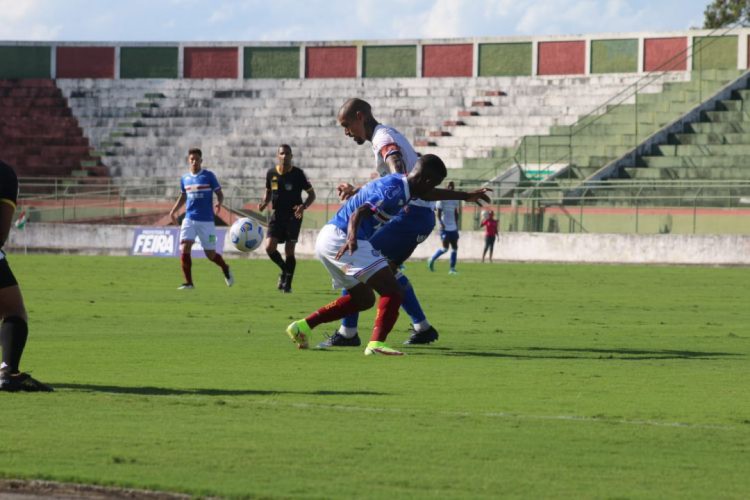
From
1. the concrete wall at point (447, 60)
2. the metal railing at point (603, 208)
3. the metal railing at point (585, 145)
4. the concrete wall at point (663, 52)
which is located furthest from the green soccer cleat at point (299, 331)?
the concrete wall at point (447, 60)

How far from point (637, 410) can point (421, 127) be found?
44664 millimetres

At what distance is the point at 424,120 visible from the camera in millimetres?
53812

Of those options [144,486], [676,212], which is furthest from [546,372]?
[676,212]

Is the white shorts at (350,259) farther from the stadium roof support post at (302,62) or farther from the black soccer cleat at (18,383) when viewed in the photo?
the stadium roof support post at (302,62)

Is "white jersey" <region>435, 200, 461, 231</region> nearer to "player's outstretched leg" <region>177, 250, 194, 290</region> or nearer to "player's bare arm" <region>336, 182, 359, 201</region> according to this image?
"player's outstretched leg" <region>177, 250, 194, 290</region>

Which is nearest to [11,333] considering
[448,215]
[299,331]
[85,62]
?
[299,331]

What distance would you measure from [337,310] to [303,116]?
4341 cm

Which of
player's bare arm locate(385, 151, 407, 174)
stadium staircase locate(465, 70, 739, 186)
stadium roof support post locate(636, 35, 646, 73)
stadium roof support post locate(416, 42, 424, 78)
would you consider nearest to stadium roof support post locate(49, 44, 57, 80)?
stadium roof support post locate(416, 42, 424, 78)

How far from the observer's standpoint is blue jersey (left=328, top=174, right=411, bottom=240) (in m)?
12.1

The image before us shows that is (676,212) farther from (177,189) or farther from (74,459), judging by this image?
(74,459)

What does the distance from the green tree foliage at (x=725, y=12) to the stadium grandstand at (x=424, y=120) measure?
3019 cm

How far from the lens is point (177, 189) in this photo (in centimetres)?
4953

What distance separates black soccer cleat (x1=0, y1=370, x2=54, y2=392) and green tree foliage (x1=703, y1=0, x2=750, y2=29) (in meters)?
77.5

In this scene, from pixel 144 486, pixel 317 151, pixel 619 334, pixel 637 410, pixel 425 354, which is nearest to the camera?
pixel 144 486
